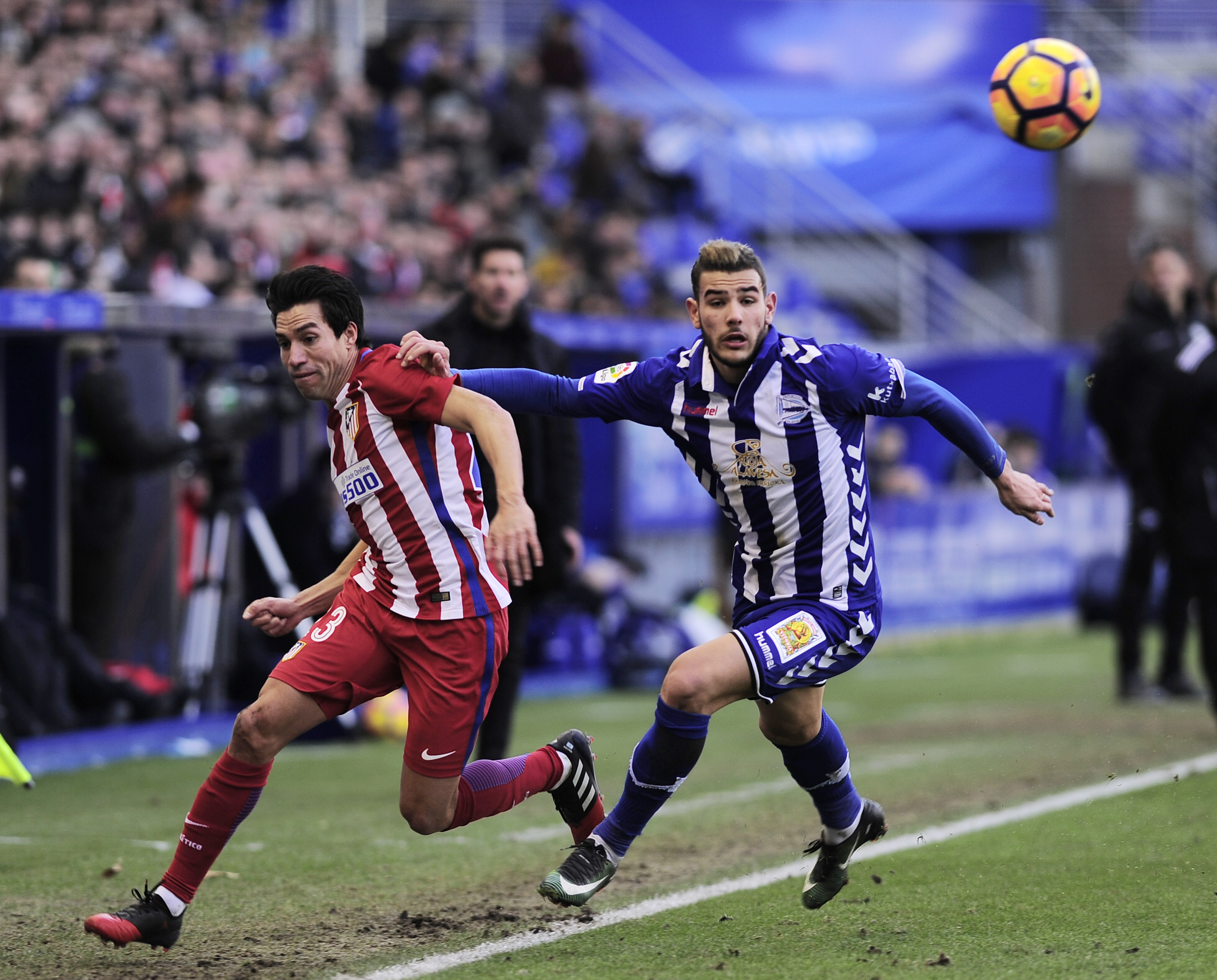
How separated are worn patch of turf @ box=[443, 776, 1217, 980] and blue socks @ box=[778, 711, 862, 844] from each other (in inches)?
11.3

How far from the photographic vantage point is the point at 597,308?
18141mm

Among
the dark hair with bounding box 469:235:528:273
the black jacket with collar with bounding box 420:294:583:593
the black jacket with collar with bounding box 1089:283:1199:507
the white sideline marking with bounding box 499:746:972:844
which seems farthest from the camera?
the black jacket with collar with bounding box 1089:283:1199:507

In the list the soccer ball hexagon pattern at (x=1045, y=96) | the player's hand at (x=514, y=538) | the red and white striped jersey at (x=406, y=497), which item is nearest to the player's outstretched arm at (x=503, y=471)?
the player's hand at (x=514, y=538)

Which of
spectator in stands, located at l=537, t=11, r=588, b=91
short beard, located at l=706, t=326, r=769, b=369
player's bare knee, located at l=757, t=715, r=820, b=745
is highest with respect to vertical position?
spectator in stands, located at l=537, t=11, r=588, b=91

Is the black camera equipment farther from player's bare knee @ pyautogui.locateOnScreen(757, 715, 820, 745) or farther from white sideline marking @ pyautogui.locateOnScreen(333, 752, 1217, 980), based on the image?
player's bare knee @ pyautogui.locateOnScreen(757, 715, 820, 745)

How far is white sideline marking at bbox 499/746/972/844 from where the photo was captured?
6.90m

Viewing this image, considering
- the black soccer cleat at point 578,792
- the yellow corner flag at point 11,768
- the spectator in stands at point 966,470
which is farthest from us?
the spectator in stands at point 966,470

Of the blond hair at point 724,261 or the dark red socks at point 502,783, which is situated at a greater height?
Result: the blond hair at point 724,261

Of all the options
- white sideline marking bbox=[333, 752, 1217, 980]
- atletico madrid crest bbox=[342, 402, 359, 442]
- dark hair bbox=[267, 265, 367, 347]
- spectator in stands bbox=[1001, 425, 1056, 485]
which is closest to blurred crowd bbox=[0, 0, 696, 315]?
spectator in stands bbox=[1001, 425, 1056, 485]

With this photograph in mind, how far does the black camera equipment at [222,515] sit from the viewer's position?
9648mm

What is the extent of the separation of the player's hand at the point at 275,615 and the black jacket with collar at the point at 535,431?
190 centimetres

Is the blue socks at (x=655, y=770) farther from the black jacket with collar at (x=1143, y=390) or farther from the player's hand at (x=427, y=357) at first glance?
the black jacket with collar at (x=1143, y=390)

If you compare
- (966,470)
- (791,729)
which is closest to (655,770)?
(791,729)

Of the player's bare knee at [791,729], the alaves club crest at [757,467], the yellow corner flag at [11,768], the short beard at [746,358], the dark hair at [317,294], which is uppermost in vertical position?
the dark hair at [317,294]
